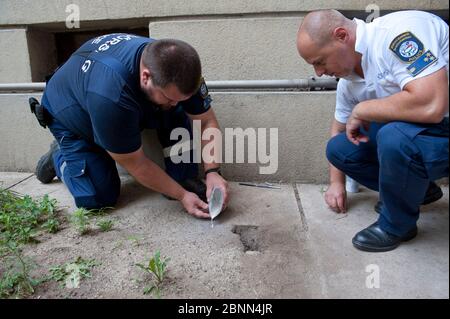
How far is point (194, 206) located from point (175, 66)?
0.75 meters

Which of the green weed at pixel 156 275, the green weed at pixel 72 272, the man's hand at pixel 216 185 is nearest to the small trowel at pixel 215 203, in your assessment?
the man's hand at pixel 216 185

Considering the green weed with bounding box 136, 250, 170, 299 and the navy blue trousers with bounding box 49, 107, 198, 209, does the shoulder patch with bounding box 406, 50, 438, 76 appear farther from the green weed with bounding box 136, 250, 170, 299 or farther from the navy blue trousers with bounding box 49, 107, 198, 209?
the navy blue trousers with bounding box 49, 107, 198, 209

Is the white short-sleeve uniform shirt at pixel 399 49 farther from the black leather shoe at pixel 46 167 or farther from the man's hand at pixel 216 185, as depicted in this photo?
the black leather shoe at pixel 46 167

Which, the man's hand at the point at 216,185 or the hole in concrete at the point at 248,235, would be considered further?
the man's hand at the point at 216,185

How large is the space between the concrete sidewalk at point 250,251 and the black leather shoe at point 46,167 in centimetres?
23

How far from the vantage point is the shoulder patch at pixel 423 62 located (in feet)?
4.29

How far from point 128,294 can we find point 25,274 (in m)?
0.46

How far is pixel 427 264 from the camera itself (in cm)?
88

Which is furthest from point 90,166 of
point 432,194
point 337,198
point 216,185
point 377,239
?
point 432,194

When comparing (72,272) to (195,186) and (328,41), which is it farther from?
(328,41)

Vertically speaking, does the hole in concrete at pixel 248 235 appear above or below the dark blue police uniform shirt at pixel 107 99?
below

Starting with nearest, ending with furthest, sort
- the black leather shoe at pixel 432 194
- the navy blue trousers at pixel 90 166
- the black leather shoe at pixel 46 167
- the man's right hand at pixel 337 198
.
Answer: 1. the black leather shoe at pixel 432 194
2. the man's right hand at pixel 337 198
3. the navy blue trousers at pixel 90 166
4. the black leather shoe at pixel 46 167
